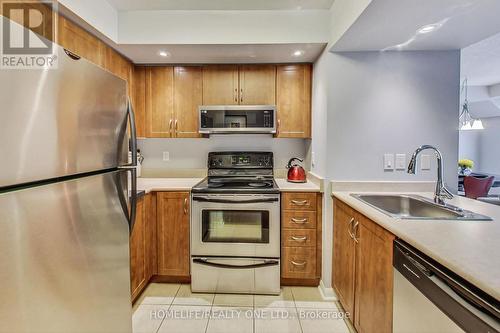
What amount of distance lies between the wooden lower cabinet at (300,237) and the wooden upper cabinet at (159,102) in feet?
4.85

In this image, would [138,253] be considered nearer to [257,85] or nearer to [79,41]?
[79,41]

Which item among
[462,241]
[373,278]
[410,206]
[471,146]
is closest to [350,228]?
[373,278]

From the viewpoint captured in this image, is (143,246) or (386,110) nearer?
(386,110)

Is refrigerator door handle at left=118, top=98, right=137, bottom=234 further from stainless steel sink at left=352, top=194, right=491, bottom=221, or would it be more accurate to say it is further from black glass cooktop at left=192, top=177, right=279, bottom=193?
stainless steel sink at left=352, top=194, right=491, bottom=221

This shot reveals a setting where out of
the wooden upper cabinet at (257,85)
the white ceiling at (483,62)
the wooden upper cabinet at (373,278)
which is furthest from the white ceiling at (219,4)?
the white ceiling at (483,62)

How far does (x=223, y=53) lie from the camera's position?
7.95ft

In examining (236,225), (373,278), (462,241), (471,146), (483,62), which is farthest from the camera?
(471,146)

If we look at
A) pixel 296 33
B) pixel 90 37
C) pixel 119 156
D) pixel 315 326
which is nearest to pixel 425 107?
pixel 296 33

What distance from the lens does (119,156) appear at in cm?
126

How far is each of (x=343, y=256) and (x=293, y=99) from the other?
1619 mm

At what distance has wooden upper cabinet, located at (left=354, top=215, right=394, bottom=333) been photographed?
1.32 m

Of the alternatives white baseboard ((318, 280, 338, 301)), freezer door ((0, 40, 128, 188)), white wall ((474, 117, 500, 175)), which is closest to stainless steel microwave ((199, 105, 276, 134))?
freezer door ((0, 40, 128, 188))

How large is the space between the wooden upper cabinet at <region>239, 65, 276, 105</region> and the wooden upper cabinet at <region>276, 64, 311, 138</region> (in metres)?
0.06

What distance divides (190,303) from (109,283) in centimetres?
121
